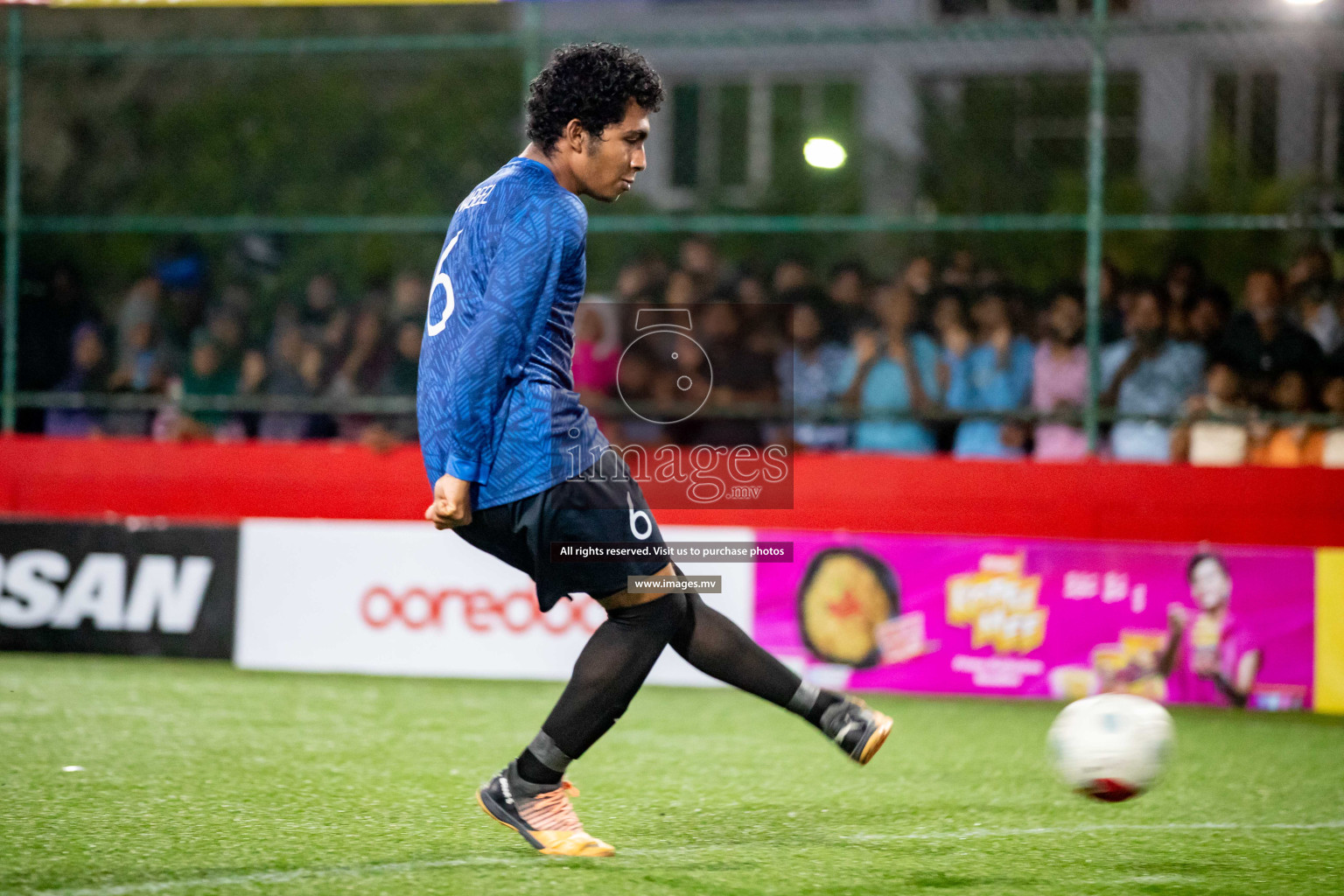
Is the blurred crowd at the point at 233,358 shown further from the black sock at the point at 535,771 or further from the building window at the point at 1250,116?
the building window at the point at 1250,116

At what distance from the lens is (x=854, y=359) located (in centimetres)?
866

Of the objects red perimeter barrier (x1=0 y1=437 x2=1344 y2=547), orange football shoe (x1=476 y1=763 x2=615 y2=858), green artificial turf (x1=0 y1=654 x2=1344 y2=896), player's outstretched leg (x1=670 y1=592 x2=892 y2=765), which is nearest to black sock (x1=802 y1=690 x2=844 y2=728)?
player's outstretched leg (x1=670 y1=592 x2=892 y2=765)

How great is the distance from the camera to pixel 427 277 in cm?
1076

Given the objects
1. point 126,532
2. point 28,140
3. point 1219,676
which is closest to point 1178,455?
point 1219,676

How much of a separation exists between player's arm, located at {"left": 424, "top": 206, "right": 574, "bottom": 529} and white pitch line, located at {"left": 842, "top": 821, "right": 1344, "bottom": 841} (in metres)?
1.61

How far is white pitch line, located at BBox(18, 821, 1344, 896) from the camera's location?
376 centimetres

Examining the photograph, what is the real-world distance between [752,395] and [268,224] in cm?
287

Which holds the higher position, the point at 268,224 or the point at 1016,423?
the point at 268,224

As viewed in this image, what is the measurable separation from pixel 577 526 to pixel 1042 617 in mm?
4071

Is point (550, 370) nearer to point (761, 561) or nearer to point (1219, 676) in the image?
point (761, 561)

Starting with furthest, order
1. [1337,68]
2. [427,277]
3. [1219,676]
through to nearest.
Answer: [1337,68], [427,277], [1219,676]

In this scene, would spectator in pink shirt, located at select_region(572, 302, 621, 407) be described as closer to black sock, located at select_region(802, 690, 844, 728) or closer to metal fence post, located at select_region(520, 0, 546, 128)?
metal fence post, located at select_region(520, 0, 546, 128)

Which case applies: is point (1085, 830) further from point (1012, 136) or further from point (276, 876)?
point (1012, 136)

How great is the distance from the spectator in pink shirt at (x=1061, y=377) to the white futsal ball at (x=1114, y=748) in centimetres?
405
